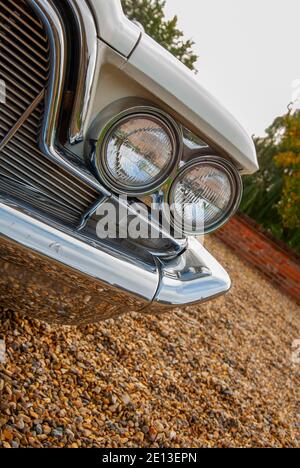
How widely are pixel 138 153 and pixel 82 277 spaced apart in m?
0.44

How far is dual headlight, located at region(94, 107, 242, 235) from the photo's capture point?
156 cm

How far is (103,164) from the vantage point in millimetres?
1574

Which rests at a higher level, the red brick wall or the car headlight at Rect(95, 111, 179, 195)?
the car headlight at Rect(95, 111, 179, 195)

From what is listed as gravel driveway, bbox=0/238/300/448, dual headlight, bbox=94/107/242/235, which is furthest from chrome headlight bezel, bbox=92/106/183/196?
gravel driveway, bbox=0/238/300/448

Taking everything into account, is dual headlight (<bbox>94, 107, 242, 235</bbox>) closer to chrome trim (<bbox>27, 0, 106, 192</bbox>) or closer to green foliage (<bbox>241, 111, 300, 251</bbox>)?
chrome trim (<bbox>27, 0, 106, 192</bbox>)

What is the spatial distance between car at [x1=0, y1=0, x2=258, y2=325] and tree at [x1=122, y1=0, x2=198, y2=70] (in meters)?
14.2

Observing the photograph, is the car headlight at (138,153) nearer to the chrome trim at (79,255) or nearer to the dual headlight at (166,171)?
the dual headlight at (166,171)

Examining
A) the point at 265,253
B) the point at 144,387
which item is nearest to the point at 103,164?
the point at 144,387

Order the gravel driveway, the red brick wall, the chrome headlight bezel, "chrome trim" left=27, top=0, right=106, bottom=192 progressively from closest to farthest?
"chrome trim" left=27, top=0, right=106, bottom=192
the chrome headlight bezel
the gravel driveway
the red brick wall

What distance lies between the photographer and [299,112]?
12883 mm

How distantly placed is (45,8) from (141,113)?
1.36 ft

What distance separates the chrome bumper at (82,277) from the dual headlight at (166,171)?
→ 189 mm

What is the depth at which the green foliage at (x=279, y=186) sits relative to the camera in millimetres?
11539
